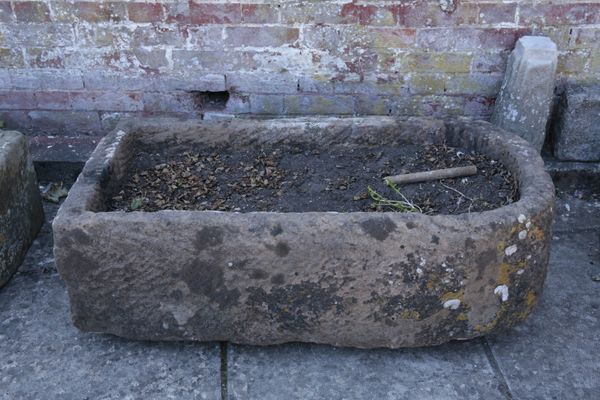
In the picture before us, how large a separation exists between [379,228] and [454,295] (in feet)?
1.09

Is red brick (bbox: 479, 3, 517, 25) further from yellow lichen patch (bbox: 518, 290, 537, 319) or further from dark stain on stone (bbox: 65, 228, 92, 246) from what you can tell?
dark stain on stone (bbox: 65, 228, 92, 246)

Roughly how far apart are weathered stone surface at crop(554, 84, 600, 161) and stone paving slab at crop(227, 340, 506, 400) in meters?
1.24

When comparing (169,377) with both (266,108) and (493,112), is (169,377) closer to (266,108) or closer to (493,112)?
(266,108)

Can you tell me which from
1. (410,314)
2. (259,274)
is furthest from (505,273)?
(259,274)

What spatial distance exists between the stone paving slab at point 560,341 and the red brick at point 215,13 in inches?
66.8

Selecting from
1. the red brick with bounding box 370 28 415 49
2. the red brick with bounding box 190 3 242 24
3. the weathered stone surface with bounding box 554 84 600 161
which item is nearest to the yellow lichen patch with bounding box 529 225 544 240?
the weathered stone surface with bounding box 554 84 600 161

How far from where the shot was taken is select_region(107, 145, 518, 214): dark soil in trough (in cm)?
239

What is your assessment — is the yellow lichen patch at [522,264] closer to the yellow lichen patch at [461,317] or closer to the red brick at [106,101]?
the yellow lichen patch at [461,317]

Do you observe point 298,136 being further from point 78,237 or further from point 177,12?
point 78,237

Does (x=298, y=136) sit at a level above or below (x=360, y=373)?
above

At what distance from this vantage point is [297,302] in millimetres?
2109

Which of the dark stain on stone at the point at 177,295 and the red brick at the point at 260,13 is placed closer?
the dark stain on stone at the point at 177,295

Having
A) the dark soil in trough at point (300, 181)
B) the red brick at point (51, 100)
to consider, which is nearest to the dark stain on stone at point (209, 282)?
the dark soil in trough at point (300, 181)

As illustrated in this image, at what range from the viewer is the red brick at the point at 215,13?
113 inches
